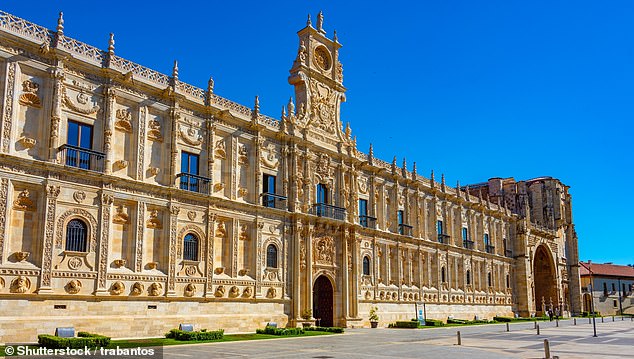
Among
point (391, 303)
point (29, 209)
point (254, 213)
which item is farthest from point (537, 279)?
point (29, 209)

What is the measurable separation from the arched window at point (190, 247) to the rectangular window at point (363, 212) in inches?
686

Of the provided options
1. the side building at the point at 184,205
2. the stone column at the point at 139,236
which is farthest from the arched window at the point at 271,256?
the stone column at the point at 139,236

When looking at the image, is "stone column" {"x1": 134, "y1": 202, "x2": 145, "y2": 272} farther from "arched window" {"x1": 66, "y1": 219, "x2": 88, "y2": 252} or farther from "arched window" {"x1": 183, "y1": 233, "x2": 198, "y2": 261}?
"arched window" {"x1": 183, "y1": 233, "x2": 198, "y2": 261}

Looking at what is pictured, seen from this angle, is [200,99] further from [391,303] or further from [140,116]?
[391,303]

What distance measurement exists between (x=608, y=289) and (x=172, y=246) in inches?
3527

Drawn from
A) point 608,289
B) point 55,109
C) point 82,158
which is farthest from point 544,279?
point 55,109

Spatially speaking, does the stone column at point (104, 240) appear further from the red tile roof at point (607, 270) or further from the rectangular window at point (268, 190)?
the red tile roof at point (607, 270)

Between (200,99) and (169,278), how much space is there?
1095 cm

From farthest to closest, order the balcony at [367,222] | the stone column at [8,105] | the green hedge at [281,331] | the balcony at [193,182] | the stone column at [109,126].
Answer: the balcony at [367,222] → the balcony at [193,182] → the green hedge at [281,331] → the stone column at [109,126] → the stone column at [8,105]

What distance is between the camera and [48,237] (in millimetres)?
26375

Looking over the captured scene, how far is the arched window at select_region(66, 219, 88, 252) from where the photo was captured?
27.5 meters

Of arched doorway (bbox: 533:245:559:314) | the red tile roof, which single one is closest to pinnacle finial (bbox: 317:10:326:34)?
arched doorway (bbox: 533:245:559:314)

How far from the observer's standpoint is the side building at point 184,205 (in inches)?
1044

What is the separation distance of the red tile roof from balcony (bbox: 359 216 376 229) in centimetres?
6232
